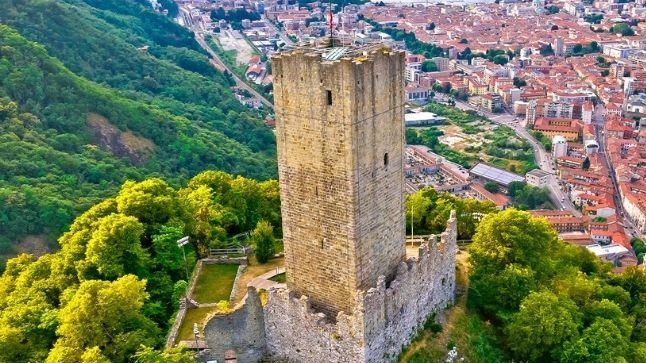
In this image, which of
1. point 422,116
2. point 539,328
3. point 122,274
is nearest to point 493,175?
point 422,116

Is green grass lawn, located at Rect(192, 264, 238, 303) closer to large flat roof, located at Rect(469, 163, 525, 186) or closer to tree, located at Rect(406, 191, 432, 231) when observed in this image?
tree, located at Rect(406, 191, 432, 231)

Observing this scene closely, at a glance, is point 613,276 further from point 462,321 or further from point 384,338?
point 384,338

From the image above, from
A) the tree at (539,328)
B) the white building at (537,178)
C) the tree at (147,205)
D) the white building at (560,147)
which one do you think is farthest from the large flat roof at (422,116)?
the tree at (539,328)

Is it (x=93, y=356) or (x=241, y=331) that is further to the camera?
(x=241, y=331)

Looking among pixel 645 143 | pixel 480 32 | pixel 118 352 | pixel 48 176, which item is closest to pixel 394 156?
pixel 118 352

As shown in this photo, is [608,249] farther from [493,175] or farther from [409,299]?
[409,299]

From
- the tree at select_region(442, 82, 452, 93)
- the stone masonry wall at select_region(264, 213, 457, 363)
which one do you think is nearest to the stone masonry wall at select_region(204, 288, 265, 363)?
the stone masonry wall at select_region(264, 213, 457, 363)
